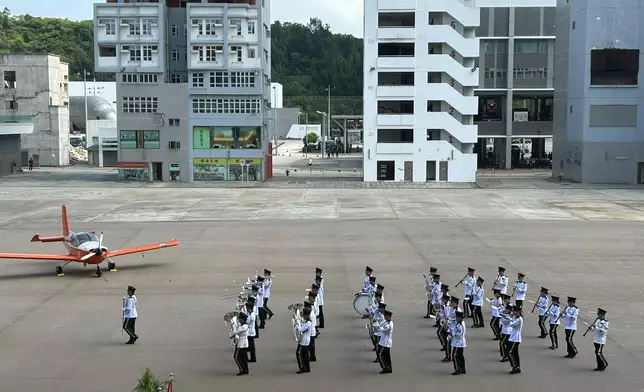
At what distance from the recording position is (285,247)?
119 ft

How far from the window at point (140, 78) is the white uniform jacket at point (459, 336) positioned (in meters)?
57.1

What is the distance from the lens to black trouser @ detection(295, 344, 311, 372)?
18.2 metres

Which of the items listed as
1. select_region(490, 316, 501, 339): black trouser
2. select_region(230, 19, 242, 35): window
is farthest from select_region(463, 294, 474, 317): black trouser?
select_region(230, 19, 242, 35): window

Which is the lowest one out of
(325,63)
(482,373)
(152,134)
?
(482,373)

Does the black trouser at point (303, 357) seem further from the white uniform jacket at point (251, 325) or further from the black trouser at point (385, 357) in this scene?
the black trouser at point (385, 357)

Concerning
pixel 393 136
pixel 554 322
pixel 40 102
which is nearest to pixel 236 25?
pixel 393 136

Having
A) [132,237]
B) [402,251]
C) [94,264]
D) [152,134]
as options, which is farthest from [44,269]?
[152,134]

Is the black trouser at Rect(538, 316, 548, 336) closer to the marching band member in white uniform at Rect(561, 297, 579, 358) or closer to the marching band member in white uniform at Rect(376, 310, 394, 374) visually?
the marching band member in white uniform at Rect(561, 297, 579, 358)

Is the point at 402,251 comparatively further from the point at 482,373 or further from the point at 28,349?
the point at 28,349

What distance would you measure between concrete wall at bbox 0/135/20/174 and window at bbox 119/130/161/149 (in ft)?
54.5

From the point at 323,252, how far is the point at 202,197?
85.5 ft

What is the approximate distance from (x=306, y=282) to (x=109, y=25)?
49.7 meters

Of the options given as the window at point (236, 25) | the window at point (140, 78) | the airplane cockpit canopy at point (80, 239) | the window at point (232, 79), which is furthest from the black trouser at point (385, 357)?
the window at point (140, 78)

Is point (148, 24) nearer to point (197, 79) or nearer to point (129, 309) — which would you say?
point (197, 79)
